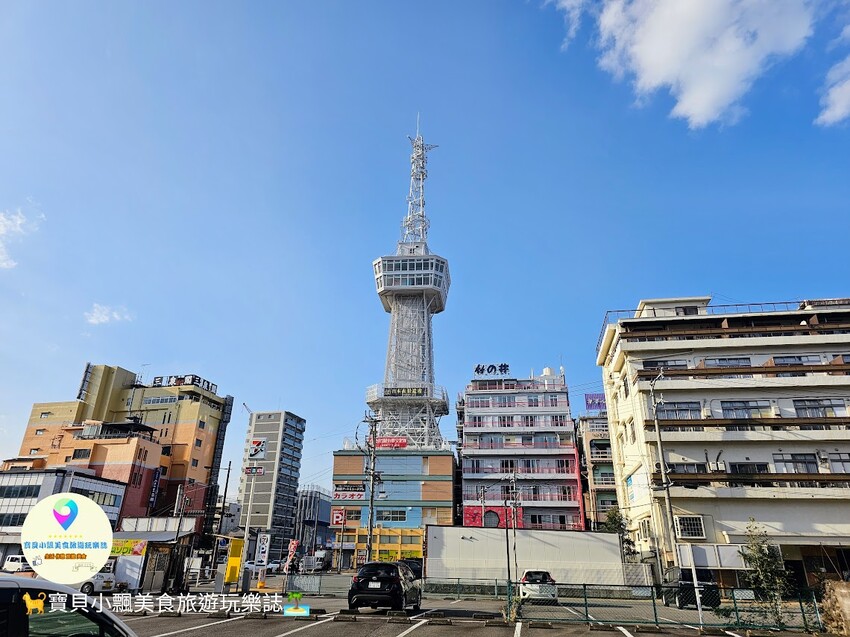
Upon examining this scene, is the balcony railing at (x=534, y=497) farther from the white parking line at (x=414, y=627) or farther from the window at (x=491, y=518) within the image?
the white parking line at (x=414, y=627)

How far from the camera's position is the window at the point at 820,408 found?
1609 inches

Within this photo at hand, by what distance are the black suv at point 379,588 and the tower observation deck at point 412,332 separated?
58664 mm

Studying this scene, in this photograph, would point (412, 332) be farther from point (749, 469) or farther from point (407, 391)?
point (749, 469)

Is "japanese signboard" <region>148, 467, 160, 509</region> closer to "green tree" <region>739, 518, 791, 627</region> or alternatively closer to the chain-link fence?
the chain-link fence

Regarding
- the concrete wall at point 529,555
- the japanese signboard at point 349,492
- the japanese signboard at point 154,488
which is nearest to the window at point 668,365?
the concrete wall at point 529,555

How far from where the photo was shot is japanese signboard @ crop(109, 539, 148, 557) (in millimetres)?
31234

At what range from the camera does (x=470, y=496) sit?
224ft

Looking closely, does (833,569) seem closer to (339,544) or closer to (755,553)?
(755,553)

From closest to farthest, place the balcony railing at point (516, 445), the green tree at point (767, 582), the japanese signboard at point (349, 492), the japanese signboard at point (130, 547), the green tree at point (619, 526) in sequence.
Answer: the green tree at point (767, 582) < the japanese signboard at point (130, 547) < the green tree at point (619, 526) < the japanese signboard at point (349, 492) < the balcony railing at point (516, 445)

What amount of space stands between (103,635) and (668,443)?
42956 mm

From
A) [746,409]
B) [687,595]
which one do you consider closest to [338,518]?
[746,409]

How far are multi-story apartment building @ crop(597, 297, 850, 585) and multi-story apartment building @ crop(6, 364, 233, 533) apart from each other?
5229cm

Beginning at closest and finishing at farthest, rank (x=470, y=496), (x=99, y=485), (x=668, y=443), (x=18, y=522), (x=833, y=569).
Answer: (x=833, y=569) < (x=668, y=443) < (x=18, y=522) < (x=99, y=485) < (x=470, y=496)

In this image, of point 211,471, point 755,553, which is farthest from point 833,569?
point 211,471
